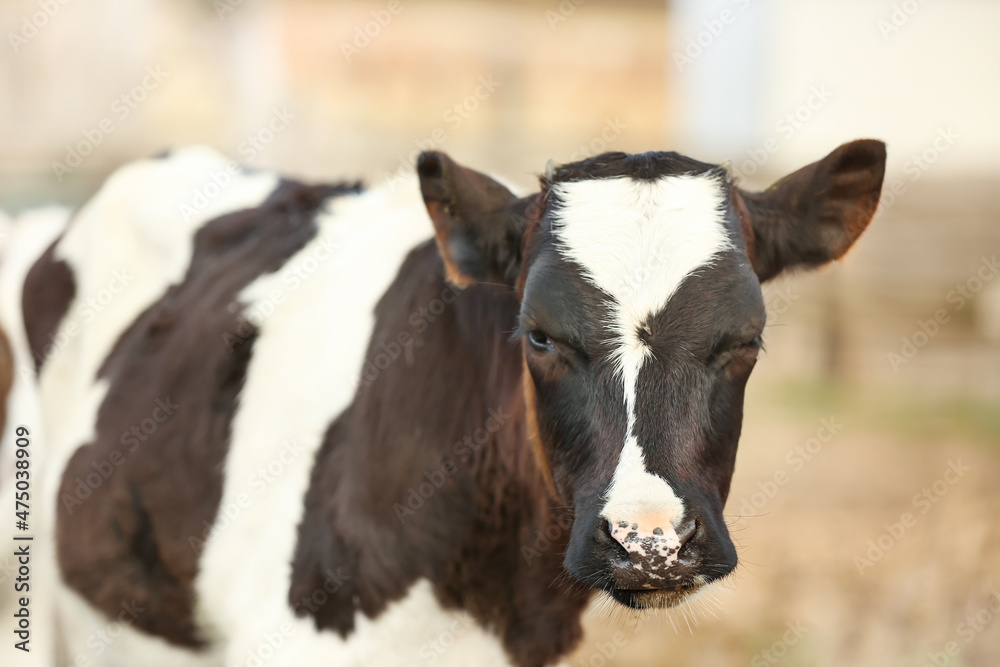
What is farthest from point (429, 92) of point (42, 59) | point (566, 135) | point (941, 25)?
point (941, 25)

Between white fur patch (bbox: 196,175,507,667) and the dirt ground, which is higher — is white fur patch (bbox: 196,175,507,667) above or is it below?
above

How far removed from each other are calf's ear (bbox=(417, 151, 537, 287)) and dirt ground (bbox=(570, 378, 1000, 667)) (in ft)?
6.51

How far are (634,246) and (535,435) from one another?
0.62 m

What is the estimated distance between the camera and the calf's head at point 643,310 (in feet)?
7.97

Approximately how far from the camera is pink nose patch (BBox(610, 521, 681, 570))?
2.32 metres

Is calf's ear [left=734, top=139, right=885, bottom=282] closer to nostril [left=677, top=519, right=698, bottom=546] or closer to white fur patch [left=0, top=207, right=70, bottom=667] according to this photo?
nostril [left=677, top=519, right=698, bottom=546]

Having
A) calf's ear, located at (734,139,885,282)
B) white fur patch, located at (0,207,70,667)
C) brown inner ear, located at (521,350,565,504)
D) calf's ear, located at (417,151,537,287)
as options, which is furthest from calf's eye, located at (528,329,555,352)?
white fur patch, located at (0,207,70,667)

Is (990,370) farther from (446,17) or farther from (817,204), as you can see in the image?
(446,17)

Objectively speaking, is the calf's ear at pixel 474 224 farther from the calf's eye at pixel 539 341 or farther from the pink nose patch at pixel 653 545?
the pink nose patch at pixel 653 545

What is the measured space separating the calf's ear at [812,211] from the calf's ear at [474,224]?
25.8 inches

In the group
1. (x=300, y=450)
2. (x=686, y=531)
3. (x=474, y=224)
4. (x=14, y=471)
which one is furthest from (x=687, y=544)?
(x=14, y=471)

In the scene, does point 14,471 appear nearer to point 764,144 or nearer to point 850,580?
point 850,580

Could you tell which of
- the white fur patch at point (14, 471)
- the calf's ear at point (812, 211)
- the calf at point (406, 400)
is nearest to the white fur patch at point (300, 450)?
the calf at point (406, 400)

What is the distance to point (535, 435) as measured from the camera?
9.58ft
